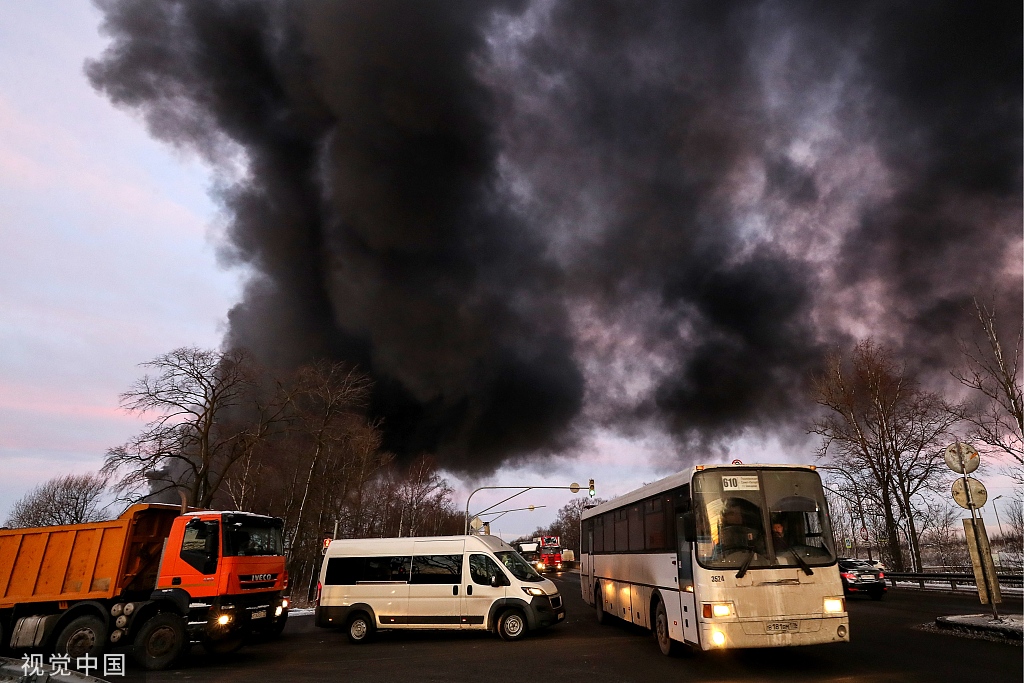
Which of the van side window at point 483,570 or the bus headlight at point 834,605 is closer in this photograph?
the bus headlight at point 834,605

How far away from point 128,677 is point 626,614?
9.44 metres

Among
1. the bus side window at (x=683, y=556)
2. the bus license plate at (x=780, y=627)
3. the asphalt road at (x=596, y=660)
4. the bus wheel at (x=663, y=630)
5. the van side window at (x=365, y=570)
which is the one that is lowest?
the asphalt road at (x=596, y=660)

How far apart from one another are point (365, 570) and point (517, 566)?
11.8 ft

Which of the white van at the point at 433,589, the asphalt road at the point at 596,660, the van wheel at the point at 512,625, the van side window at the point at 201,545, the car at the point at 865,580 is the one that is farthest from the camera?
the car at the point at 865,580

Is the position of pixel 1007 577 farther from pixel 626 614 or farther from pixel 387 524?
pixel 387 524

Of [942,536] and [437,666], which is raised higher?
[942,536]

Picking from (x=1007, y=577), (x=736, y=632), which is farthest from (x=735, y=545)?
(x=1007, y=577)

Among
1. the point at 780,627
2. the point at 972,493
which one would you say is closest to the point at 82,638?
the point at 780,627

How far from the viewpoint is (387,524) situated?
5506cm

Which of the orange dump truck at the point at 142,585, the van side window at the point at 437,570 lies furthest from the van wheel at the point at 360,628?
the orange dump truck at the point at 142,585

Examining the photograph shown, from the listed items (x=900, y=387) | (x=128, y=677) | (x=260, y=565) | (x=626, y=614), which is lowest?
(x=128, y=677)

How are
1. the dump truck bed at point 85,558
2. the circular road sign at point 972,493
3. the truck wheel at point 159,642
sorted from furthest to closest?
the circular road sign at point 972,493, the dump truck bed at point 85,558, the truck wheel at point 159,642

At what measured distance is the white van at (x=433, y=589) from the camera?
1327 cm

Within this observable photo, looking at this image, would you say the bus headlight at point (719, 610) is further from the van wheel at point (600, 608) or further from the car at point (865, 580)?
the car at point (865, 580)
